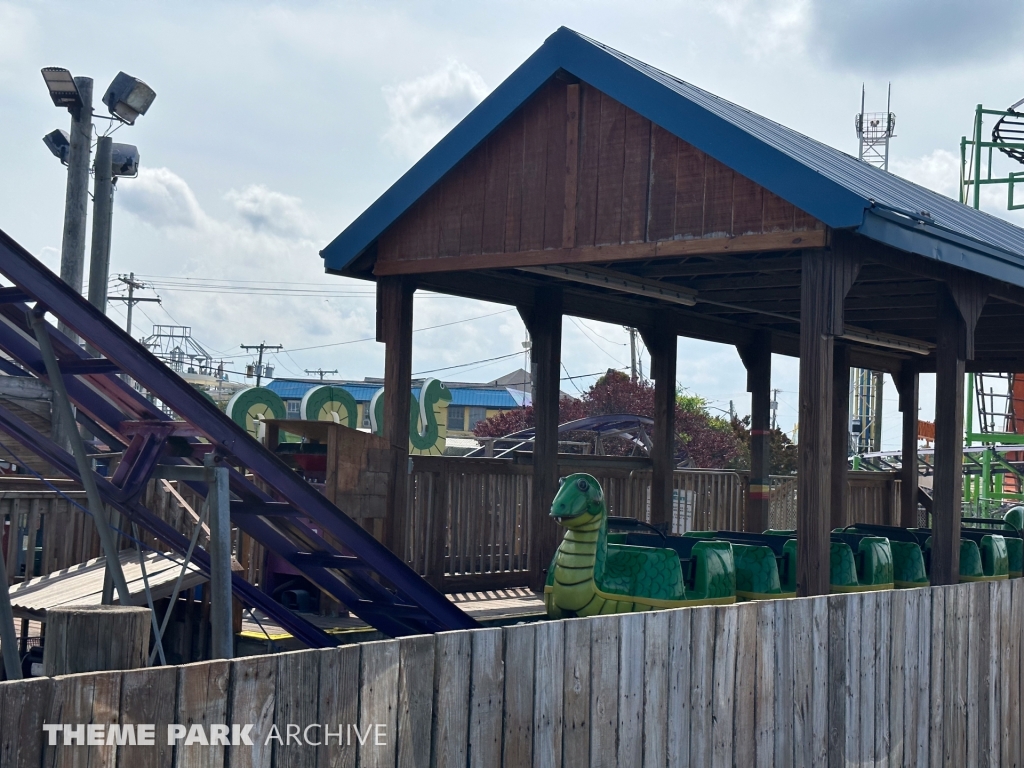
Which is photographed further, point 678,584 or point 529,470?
point 529,470

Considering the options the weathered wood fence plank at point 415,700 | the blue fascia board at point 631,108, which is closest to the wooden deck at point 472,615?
the weathered wood fence plank at point 415,700

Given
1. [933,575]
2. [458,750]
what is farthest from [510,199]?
Answer: [458,750]

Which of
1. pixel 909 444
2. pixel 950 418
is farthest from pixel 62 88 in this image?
pixel 909 444

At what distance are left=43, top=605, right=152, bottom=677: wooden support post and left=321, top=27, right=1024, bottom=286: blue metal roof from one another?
5.22 meters

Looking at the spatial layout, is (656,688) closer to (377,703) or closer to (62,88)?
(377,703)

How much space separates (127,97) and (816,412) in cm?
856

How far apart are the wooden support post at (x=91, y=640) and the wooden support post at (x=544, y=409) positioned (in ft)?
25.5

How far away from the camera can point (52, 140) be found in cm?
1380

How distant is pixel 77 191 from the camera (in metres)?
12.7

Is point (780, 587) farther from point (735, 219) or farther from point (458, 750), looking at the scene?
point (458, 750)

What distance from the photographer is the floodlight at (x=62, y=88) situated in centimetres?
1242

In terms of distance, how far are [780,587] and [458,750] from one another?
Answer: 4.58 metres

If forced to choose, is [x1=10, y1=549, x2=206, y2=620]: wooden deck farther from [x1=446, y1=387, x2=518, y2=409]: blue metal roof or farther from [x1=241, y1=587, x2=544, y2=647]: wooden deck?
[x1=446, y1=387, x2=518, y2=409]: blue metal roof

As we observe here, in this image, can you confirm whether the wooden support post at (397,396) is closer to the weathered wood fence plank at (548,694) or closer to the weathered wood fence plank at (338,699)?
the weathered wood fence plank at (548,694)
